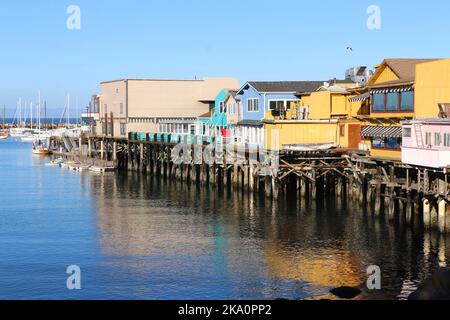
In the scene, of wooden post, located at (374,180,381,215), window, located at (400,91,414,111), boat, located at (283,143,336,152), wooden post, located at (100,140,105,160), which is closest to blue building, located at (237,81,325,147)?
boat, located at (283,143,336,152)

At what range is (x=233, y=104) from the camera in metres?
75.5

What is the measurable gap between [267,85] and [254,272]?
4174 centimetres

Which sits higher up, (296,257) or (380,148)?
(380,148)

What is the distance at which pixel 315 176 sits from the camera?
55312 mm

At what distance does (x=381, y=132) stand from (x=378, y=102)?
2405mm

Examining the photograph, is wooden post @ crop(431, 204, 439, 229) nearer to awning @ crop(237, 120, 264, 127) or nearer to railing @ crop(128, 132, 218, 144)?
awning @ crop(237, 120, 264, 127)

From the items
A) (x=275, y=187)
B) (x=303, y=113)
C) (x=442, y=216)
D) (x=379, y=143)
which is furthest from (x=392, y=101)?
(x=303, y=113)

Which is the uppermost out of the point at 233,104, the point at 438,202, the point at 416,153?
the point at 233,104

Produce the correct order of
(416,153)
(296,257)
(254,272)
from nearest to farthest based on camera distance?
(254,272) → (296,257) → (416,153)

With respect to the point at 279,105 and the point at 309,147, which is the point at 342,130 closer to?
the point at 309,147
